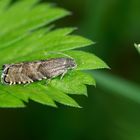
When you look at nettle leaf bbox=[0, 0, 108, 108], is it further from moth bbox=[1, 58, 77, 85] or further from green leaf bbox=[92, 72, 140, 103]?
green leaf bbox=[92, 72, 140, 103]

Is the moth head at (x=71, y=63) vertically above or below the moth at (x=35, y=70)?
above

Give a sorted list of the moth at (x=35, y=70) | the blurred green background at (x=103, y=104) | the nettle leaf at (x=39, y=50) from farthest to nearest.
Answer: the blurred green background at (x=103, y=104)
the moth at (x=35, y=70)
the nettle leaf at (x=39, y=50)

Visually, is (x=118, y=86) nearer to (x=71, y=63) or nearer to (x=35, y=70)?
A: (x=71, y=63)

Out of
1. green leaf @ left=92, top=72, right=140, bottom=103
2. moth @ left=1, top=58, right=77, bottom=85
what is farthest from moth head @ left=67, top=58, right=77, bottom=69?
green leaf @ left=92, top=72, right=140, bottom=103

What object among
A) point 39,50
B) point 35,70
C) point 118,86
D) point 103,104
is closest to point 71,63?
point 35,70

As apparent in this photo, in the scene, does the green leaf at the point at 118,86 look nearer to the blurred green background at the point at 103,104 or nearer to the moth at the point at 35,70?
the blurred green background at the point at 103,104

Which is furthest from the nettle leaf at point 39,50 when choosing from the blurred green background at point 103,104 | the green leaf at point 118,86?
the blurred green background at point 103,104
